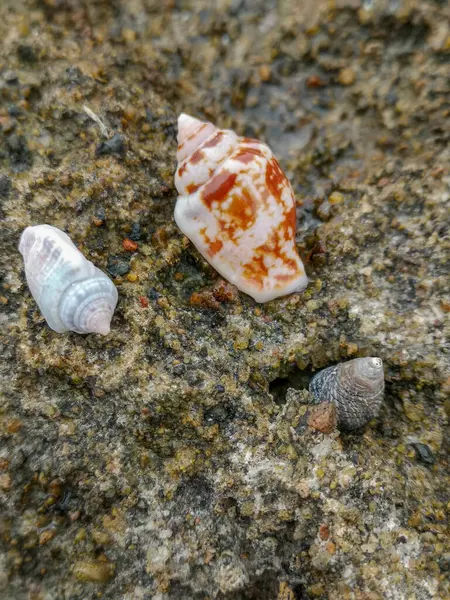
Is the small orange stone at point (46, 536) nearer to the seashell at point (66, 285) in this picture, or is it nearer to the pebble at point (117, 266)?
the seashell at point (66, 285)

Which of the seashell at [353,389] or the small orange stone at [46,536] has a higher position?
the seashell at [353,389]

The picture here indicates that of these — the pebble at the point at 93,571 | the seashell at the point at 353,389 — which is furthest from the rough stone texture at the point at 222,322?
the seashell at the point at 353,389

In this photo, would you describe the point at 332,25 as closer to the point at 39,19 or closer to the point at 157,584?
the point at 39,19

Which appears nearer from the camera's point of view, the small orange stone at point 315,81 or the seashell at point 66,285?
the seashell at point 66,285

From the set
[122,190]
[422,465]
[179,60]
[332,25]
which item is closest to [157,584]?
[422,465]

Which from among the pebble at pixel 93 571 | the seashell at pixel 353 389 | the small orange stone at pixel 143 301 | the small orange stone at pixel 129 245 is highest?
the small orange stone at pixel 129 245

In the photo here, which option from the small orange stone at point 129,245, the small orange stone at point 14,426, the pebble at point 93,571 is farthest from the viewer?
the small orange stone at point 129,245

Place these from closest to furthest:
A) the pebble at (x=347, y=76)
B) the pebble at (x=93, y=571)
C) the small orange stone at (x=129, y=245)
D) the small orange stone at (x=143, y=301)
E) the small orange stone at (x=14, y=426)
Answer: the pebble at (x=93, y=571) < the small orange stone at (x=14, y=426) < the small orange stone at (x=143, y=301) < the small orange stone at (x=129, y=245) < the pebble at (x=347, y=76)
